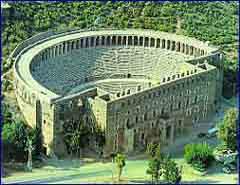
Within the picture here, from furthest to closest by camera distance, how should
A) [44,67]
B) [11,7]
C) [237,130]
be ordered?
[11,7] < [44,67] < [237,130]

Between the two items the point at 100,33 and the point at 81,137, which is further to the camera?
the point at 100,33

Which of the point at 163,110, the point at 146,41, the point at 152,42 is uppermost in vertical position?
the point at 146,41

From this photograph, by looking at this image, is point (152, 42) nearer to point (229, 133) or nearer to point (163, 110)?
point (163, 110)

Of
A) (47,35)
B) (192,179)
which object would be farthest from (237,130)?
(47,35)

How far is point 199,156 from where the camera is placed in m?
130

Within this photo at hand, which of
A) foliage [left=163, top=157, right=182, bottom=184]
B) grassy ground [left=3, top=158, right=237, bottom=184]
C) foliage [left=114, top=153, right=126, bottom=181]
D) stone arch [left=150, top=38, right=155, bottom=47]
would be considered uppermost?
stone arch [left=150, top=38, right=155, bottom=47]

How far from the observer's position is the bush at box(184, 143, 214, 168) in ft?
427

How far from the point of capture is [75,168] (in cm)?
12875

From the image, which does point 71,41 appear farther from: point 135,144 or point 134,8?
point 134,8

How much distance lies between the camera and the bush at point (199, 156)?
427 feet

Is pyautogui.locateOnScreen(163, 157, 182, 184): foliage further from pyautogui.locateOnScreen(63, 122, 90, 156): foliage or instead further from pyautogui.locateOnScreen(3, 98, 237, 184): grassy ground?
pyautogui.locateOnScreen(63, 122, 90, 156): foliage

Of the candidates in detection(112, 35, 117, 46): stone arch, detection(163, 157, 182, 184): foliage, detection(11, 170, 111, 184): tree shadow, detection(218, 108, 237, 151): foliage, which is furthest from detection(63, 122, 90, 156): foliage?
detection(112, 35, 117, 46): stone arch

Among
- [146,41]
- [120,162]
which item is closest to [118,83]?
[146,41]

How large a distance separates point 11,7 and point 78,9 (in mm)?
15063
